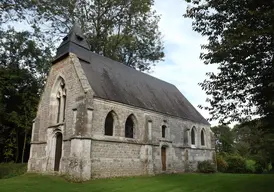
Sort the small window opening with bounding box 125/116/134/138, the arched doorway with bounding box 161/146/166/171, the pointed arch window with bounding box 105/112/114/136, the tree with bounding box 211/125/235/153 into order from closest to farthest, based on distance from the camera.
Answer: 1. the pointed arch window with bounding box 105/112/114/136
2. the small window opening with bounding box 125/116/134/138
3. the arched doorway with bounding box 161/146/166/171
4. the tree with bounding box 211/125/235/153

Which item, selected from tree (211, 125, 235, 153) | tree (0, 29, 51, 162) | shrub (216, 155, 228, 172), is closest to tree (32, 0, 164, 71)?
tree (0, 29, 51, 162)

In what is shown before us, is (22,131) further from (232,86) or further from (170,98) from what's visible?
(232,86)

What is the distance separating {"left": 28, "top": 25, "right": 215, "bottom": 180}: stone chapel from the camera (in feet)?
48.0

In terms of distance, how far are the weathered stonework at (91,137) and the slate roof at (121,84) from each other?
0.70m

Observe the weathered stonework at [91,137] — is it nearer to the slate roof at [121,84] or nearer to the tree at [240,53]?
the slate roof at [121,84]

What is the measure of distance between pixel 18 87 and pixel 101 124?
16451 millimetres

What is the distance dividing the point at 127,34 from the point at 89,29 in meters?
4.34

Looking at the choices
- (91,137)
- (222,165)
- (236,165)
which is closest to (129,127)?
(91,137)

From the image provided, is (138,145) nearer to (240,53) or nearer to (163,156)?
(163,156)

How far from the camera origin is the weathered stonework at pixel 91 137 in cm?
1427

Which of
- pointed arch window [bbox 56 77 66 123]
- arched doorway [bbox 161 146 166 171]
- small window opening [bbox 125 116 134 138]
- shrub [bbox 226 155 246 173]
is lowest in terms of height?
shrub [bbox 226 155 246 173]

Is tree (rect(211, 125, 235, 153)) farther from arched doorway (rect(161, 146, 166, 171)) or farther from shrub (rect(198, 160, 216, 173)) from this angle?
arched doorway (rect(161, 146, 166, 171))

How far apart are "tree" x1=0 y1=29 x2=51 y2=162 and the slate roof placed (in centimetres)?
926

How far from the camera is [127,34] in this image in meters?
27.5
